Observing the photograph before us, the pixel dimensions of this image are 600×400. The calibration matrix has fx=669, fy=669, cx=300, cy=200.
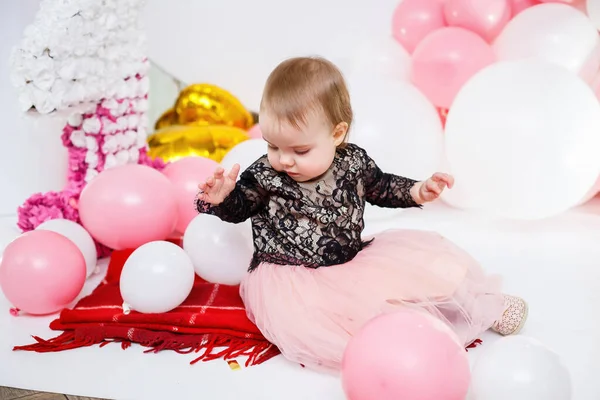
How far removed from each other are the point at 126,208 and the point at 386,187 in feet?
2.85

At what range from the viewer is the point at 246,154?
235 centimetres

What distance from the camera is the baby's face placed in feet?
5.09

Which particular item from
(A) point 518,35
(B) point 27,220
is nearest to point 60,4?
(B) point 27,220

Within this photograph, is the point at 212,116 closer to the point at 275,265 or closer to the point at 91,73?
the point at 91,73

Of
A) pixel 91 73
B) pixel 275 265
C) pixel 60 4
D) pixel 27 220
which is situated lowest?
pixel 27 220

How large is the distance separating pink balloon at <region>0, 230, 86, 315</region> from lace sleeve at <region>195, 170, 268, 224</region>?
45 cm

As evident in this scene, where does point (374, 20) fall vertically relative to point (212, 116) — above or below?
above

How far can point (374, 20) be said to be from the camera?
3.43 meters

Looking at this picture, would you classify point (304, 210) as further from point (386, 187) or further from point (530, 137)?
point (530, 137)

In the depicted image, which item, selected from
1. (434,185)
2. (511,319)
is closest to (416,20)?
(434,185)

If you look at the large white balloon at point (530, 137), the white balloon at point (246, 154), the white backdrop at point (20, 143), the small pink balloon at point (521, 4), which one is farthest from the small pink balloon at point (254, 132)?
the small pink balloon at point (521, 4)

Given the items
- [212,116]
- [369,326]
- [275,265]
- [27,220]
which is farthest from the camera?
[212,116]

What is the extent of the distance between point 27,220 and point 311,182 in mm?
1224

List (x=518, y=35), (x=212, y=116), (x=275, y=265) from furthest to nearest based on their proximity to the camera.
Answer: (x=212, y=116), (x=518, y=35), (x=275, y=265)
